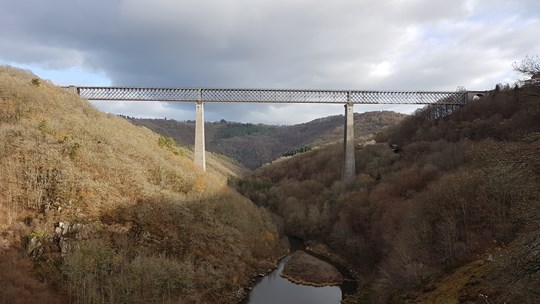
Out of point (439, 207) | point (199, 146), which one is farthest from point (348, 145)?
point (439, 207)

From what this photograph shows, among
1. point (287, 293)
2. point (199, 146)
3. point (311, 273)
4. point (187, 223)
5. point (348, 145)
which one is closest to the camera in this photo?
point (187, 223)

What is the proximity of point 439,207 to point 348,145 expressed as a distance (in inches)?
1068

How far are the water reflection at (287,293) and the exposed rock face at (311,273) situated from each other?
80 centimetres

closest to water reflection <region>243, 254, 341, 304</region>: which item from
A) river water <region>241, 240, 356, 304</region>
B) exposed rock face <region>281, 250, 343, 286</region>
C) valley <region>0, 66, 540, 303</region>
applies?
river water <region>241, 240, 356, 304</region>

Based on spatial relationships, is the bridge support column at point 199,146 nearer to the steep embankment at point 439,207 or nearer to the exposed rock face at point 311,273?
the exposed rock face at point 311,273

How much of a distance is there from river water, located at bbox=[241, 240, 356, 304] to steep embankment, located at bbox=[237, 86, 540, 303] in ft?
8.36

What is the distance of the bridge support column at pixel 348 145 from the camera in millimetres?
56062

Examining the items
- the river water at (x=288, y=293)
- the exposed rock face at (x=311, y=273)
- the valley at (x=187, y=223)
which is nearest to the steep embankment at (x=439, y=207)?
the valley at (x=187, y=223)

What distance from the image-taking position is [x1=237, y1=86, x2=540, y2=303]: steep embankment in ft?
40.9

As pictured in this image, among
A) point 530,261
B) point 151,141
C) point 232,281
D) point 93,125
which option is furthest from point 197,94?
point 530,261

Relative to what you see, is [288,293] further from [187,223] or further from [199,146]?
[199,146]

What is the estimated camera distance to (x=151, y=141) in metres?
47.2

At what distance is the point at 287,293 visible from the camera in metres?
35.3

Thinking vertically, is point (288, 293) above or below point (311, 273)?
below
